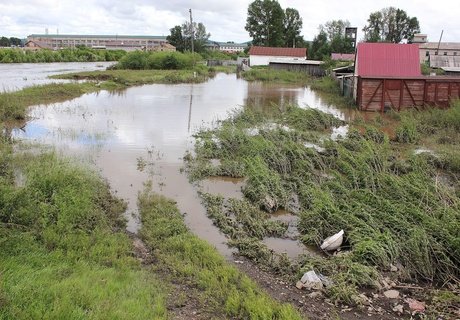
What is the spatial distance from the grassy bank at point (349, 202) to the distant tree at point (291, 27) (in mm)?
71889

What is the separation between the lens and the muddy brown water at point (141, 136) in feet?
30.4

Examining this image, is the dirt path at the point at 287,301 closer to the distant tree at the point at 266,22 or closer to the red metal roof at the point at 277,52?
the red metal roof at the point at 277,52

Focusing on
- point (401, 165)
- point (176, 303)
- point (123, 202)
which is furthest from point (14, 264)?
point (401, 165)

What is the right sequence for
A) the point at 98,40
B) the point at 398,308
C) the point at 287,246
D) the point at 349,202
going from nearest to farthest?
1. the point at 398,308
2. the point at 287,246
3. the point at 349,202
4. the point at 98,40

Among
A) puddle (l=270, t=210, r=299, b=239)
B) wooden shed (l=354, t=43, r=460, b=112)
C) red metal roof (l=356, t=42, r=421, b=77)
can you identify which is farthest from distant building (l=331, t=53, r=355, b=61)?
puddle (l=270, t=210, r=299, b=239)

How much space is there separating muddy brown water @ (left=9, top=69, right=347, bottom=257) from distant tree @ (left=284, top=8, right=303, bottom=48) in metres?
57.6

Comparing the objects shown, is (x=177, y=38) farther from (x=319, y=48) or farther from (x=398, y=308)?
(x=398, y=308)

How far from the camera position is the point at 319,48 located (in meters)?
71.9

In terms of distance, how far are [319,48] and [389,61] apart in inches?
1936

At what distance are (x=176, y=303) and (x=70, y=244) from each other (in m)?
1.99

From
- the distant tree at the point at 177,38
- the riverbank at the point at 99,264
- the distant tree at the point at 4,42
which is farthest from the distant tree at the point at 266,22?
the distant tree at the point at 4,42

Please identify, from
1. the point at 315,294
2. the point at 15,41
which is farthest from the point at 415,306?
the point at 15,41

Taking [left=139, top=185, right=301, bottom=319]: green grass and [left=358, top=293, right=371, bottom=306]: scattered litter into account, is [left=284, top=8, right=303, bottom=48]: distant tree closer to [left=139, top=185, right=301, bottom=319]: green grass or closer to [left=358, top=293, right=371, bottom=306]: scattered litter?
[left=139, top=185, right=301, bottom=319]: green grass

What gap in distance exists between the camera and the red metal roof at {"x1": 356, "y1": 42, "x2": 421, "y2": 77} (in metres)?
24.6
